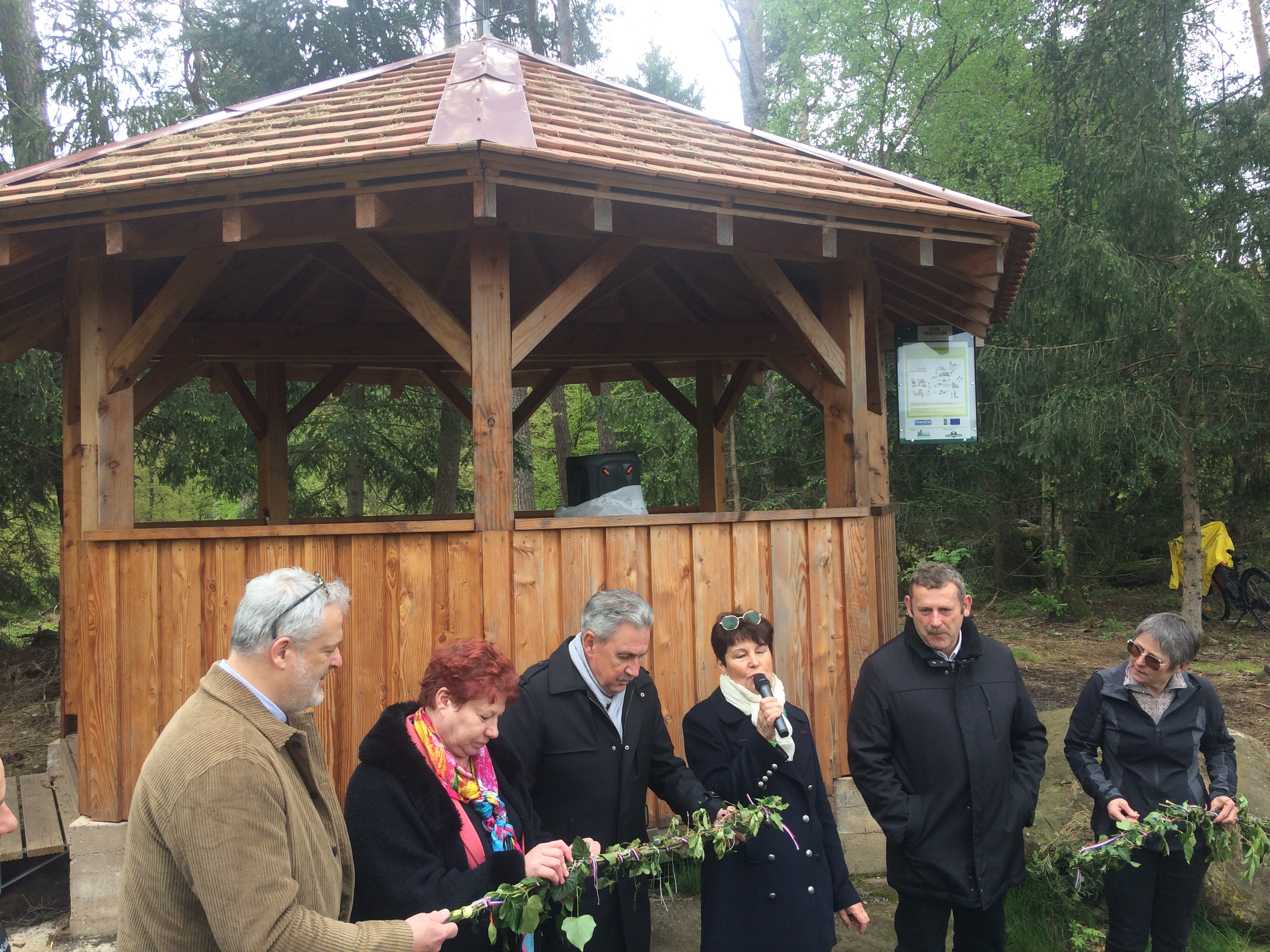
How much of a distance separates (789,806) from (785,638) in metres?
1.78

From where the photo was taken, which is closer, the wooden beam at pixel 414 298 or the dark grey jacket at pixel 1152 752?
the dark grey jacket at pixel 1152 752

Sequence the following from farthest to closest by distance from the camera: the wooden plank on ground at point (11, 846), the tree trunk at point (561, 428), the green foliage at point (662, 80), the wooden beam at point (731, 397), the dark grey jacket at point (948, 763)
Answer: the green foliage at point (662, 80)
the tree trunk at point (561, 428)
the wooden beam at point (731, 397)
the wooden plank on ground at point (11, 846)
the dark grey jacket at point (948, 763)

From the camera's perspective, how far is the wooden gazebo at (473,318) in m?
4.29

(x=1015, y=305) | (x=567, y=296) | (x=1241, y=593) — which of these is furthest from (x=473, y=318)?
(x=1241, y=593)

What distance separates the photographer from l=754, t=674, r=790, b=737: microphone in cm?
310

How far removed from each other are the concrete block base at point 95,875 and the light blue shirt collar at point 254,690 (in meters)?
3.02

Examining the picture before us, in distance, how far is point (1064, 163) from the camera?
13.1 metres

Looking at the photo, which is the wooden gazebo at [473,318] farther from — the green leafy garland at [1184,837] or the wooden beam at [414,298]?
the green leafy garland at [1184,837]

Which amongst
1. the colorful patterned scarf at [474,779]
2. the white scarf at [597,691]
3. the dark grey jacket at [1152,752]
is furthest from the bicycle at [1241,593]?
the colorful patterned scarf at [474,779]

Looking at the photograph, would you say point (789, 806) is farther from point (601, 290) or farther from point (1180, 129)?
point (1180, 129)

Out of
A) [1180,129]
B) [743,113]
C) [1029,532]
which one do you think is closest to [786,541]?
[1180,129]

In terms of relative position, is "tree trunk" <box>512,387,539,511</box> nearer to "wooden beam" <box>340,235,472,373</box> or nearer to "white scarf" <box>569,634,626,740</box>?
"wooden beam" <box>340,235,472,373</box>

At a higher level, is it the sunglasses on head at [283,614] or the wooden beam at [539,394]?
the wooden beam at [539,394]

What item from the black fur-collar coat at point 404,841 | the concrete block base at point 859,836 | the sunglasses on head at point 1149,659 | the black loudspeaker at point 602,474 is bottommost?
the concrete block base at point 859,836
